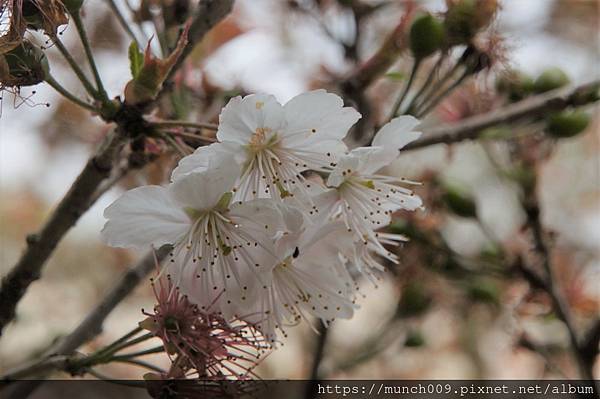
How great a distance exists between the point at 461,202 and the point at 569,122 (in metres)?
0.24

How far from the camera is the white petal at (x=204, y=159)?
629 millimetres

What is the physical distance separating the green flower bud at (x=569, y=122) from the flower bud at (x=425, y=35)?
263 millimetres

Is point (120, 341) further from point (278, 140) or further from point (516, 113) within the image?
point (516, 113)

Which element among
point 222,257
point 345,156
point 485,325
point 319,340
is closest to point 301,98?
point 345,156

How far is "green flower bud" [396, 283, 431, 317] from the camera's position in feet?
4.41

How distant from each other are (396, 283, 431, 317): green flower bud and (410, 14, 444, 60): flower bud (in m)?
0.54

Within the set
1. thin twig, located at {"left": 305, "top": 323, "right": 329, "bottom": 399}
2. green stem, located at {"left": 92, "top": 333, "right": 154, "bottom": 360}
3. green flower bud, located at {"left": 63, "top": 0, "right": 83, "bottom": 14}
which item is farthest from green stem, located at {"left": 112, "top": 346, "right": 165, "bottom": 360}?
thin twig, located at {"left": 305, "top": 323, "right": 329, "bottom": 399}

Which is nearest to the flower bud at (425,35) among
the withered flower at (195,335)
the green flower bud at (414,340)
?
the withered flower at (195,335)

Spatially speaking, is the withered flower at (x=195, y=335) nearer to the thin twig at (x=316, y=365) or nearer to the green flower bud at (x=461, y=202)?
the thin twig at (x=316, y=365)

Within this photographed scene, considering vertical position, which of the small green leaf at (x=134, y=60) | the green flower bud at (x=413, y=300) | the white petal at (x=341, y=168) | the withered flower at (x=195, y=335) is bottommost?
the withered flower at (x=195, y=335)

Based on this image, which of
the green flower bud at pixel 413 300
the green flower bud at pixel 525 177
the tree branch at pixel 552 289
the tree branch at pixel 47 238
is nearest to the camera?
the tree branch at pixel 47 238

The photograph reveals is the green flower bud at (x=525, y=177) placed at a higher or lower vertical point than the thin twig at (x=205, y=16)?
higher

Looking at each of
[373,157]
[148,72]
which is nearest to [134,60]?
[148,72]

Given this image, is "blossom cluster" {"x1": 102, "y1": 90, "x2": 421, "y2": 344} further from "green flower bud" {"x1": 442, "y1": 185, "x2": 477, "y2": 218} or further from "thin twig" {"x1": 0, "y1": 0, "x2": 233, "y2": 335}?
"green flower bud" {"x1": 442, "y1": 185, "x2": 477, "y2": 218}
